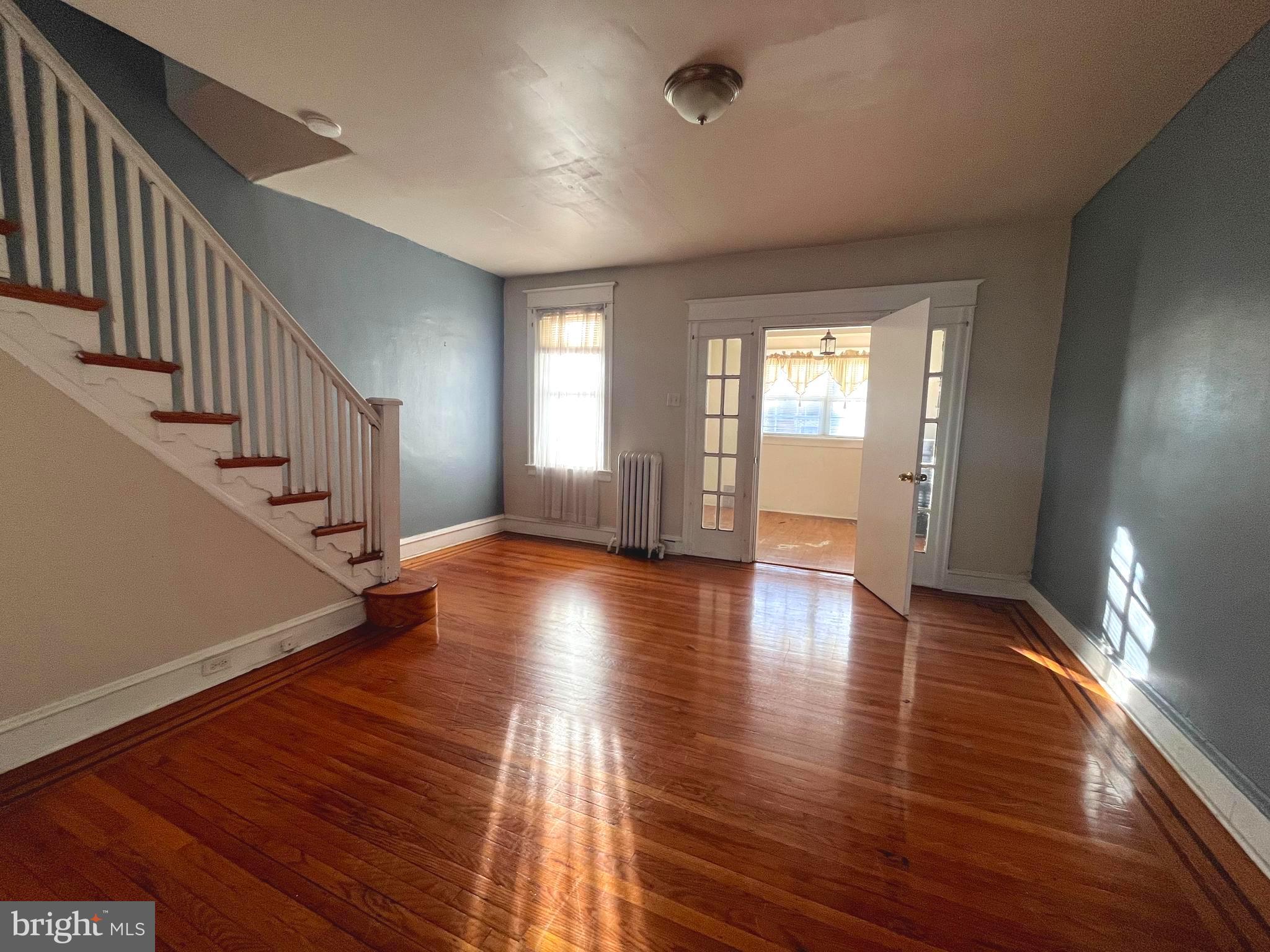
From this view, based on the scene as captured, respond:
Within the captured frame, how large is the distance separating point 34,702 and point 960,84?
13.9 ft

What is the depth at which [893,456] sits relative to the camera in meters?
3.54

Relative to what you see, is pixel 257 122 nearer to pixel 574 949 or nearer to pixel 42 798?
pixel 42 798

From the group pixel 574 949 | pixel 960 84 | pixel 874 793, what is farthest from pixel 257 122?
pixel 874 793

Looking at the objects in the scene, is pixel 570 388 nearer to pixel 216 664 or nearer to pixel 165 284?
pixel 165 284

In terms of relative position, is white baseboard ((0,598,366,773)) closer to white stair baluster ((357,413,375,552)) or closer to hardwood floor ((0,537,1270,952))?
hardwood floor ((0,537,1270,952))

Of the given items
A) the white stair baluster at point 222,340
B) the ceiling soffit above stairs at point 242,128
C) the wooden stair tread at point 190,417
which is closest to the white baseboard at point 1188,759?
the wooden stair tread at point 190,417

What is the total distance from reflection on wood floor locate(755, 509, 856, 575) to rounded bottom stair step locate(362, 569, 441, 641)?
9.34 feet

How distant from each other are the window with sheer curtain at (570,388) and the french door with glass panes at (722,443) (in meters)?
0.98

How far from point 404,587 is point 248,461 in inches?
44.4

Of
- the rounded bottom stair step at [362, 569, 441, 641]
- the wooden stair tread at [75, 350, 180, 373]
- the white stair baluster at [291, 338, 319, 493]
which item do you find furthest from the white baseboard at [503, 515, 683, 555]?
the wooden stair tread at [75, 350, 180, 373]

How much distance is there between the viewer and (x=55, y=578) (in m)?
1.79

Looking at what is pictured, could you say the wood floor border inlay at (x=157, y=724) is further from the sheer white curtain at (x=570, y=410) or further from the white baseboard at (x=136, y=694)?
the sheer white curtain at (x=570, y=410)

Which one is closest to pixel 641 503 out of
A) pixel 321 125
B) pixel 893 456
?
pixel 893 456

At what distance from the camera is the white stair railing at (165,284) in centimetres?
170
